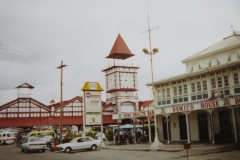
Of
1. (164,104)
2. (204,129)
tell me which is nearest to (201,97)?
(204,129)

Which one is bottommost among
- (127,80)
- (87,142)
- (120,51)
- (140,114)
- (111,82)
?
(87,142)

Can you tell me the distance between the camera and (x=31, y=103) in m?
59.8

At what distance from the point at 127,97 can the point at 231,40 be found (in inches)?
1569

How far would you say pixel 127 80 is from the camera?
68.6 m

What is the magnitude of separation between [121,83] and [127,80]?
6.09 ft

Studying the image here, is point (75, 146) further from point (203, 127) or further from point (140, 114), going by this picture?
point (203, 127)

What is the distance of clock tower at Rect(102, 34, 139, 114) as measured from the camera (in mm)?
67125

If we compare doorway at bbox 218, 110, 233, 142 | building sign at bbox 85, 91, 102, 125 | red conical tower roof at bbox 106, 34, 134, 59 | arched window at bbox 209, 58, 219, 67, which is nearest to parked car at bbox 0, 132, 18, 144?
building sign at bbox 85, 91, 102, 125

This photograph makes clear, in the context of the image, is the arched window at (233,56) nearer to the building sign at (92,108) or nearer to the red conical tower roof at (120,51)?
the building sign at (92,108)

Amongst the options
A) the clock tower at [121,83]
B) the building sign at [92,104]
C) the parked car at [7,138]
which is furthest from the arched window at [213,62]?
the clock tower at [121,83]

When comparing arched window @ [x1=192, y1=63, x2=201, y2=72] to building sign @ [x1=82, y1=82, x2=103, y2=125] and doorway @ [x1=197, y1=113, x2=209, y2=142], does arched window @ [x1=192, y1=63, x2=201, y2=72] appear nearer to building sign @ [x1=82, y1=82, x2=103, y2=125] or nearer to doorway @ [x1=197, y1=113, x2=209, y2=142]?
doorway @ [x1=197, y1=113, x2=209, y2=142]

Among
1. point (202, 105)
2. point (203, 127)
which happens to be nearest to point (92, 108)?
point (203, 127)

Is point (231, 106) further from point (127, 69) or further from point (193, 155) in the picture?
point (127, 69)

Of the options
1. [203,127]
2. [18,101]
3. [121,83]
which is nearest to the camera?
[203,127]
